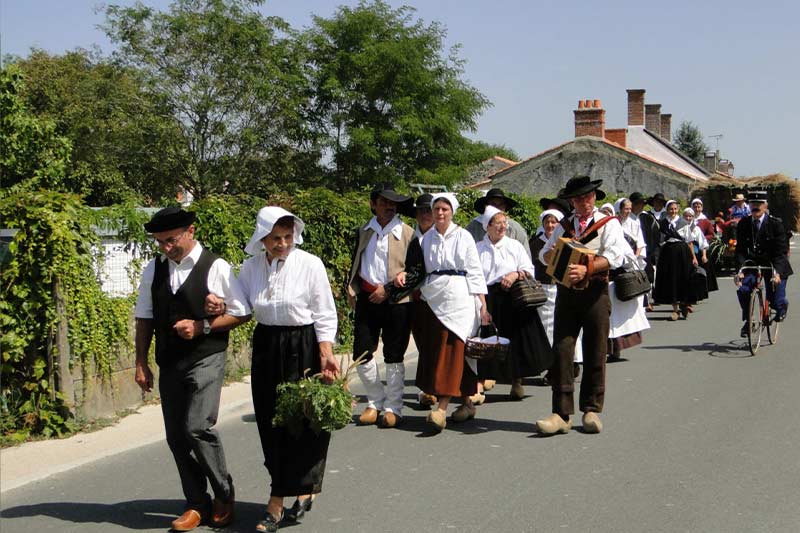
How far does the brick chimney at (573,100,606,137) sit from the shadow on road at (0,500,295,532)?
42763mm

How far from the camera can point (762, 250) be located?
42.0ft

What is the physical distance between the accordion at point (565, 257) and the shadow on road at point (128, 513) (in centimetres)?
310

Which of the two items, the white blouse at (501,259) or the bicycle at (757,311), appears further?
the bicycle at (757,311)

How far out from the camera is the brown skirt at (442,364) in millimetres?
8477

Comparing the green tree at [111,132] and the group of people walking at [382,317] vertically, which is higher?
the green tree at [111,132]

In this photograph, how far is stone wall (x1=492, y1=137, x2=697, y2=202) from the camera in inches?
1709

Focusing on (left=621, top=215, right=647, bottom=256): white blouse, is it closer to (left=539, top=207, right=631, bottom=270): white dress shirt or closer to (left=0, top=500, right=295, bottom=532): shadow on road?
(left=539, top=207, right=631, bottom=270): white dress shirt

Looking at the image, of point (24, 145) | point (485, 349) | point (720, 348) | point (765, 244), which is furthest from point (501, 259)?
point (24, 145)

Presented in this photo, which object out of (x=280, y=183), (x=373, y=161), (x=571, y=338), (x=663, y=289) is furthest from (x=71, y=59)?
(x=571, y=338)

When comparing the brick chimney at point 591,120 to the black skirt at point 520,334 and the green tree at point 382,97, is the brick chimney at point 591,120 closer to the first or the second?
the green tree at point 382,97

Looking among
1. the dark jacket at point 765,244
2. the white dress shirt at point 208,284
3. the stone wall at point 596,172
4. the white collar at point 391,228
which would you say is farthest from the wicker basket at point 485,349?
the stone wall at point 596,172

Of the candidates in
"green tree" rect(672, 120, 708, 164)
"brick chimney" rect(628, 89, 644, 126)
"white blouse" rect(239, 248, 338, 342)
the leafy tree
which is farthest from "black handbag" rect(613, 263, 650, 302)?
"green tree" rect(672, 120, 708, 164)

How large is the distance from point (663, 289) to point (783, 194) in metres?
17.6

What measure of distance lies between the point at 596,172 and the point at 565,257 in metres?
38.8
